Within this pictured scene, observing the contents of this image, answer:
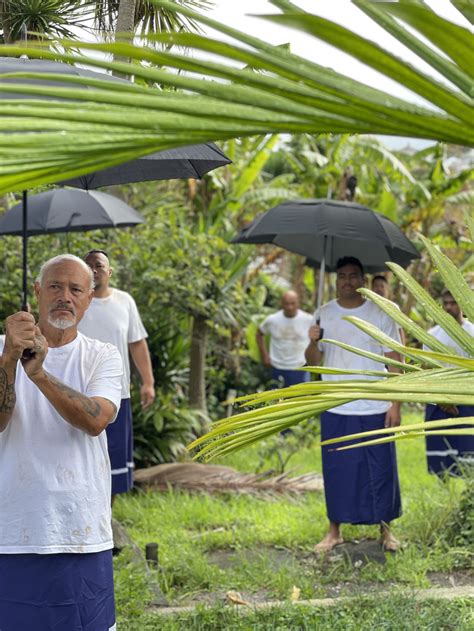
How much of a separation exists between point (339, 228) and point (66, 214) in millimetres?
2013

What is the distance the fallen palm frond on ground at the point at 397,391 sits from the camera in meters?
1.49

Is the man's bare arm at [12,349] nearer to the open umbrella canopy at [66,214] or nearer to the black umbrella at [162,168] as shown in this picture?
the black umbrella at [162,168]

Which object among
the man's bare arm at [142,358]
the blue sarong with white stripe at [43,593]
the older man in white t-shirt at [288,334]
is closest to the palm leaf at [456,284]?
the blue sarong with white stripe at [43,593]

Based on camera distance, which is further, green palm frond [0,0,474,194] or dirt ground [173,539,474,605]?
dirt ground [173,539,474,605]

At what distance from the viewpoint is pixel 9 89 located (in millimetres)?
1110

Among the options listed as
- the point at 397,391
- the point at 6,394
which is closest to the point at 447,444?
the point at 6,394

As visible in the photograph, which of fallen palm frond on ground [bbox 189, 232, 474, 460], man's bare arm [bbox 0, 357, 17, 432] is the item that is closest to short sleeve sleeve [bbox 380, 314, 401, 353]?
man's bare arm [bbox 0, 357, 17, 432]

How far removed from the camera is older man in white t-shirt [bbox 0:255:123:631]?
345 centimetres

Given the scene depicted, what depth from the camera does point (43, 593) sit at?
11.3ft

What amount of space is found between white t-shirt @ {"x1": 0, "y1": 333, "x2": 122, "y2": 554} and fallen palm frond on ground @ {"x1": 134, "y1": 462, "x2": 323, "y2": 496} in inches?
199

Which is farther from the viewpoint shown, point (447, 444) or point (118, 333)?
point (447, 444)

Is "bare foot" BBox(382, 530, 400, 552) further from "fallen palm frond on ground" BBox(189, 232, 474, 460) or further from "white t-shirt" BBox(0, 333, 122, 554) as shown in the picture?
"fallen palm frond on ground" BBox(189, 232, 474, 460)

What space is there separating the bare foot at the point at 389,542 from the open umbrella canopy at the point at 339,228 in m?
2.01

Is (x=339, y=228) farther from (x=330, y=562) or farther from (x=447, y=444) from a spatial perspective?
(x=330, y=562)
